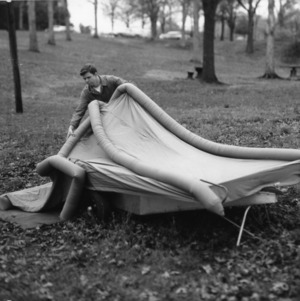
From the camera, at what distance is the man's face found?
26.9 ft

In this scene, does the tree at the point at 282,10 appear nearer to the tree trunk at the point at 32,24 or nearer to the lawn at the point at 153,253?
the tree trunk at the point at 32,24

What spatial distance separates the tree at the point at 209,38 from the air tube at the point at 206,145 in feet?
54.2

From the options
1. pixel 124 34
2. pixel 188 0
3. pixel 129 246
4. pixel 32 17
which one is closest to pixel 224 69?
pixel 32 17

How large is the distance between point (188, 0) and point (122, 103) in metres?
43.5

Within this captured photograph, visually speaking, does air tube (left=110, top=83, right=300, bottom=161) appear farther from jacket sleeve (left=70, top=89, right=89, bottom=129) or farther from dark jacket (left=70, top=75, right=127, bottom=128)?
jacket sleeve (left=70, top=89, right=89, bottom=129)

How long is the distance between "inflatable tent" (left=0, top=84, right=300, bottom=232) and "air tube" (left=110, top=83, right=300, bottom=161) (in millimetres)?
13

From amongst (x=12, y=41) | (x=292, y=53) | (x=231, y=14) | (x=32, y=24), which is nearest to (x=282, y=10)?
(x=231, y=14)

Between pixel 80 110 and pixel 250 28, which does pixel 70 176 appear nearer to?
pixel 80 110

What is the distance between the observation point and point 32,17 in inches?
1238

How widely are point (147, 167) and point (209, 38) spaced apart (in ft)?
61.7

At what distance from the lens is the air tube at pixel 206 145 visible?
688 cm

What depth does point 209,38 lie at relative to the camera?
79.3ft

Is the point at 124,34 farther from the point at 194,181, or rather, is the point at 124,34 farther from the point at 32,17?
the point at 194,181

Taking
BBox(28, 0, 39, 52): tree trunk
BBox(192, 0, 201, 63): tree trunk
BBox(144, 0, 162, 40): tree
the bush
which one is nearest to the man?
BBox(28, 0, 39, 52): tree trunk
